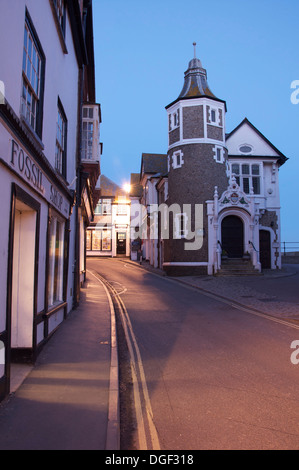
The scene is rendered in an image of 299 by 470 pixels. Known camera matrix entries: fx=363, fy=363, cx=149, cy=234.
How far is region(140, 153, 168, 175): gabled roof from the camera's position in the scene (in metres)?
38.4

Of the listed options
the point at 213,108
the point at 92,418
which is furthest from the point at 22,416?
the point at 213,108

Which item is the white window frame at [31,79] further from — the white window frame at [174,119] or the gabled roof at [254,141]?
the gabled roof at [254,141]

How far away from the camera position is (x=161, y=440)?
391cm

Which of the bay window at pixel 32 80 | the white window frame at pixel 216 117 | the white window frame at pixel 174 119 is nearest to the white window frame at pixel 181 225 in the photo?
the white window frame at pixel 174 119

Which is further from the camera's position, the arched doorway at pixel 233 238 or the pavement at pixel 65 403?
the arched doorway at pixel 233 238

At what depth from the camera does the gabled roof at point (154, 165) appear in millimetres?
38375

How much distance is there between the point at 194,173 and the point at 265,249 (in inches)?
344

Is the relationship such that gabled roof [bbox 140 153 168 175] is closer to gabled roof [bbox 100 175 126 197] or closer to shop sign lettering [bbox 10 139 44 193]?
gabled roof [bbox 100 175 126 197]

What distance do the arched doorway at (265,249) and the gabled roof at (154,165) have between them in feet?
41.9

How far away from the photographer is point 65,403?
4766mm

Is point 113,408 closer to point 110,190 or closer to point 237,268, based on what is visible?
point 237,268

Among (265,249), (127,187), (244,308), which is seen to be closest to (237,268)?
(265,249)

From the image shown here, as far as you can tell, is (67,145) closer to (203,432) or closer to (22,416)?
(22,416)

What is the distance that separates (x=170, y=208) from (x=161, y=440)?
2484cm
